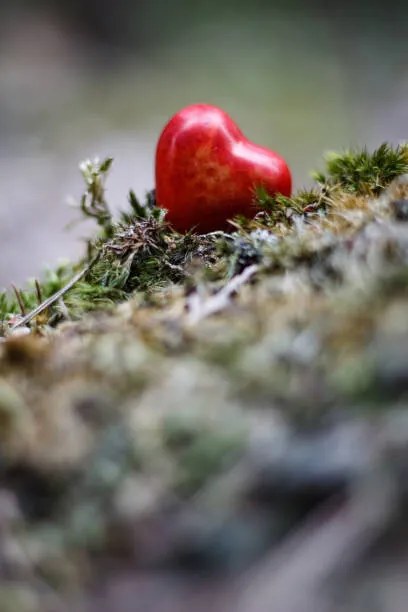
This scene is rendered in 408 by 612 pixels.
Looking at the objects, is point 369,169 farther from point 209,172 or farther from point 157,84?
point 157,84

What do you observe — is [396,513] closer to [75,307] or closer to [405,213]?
[405,213]

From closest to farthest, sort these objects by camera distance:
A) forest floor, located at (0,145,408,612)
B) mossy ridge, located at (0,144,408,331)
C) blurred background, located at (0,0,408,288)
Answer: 1. forest floor, located at (0,145,408,612)
2. mossy ridge, located at (0,144,408,331)
3. blurred background, located at (0,0,408,288)

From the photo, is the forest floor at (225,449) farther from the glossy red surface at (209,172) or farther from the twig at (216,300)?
the glossy red surface at (209,172)

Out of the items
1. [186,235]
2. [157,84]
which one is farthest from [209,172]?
[157,84]

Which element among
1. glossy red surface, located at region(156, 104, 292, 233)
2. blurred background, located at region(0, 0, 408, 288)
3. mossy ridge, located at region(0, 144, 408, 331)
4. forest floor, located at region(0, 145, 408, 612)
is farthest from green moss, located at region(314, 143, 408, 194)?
blurred background, located at region(0, 0, 408, 288)

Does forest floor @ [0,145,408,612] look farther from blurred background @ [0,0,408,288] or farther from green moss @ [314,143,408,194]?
blurred background @ [0,0,408,288]

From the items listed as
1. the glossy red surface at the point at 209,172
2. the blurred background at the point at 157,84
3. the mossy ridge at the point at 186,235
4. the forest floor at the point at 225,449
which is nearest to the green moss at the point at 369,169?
the mossy ridge at the point at 186,235
